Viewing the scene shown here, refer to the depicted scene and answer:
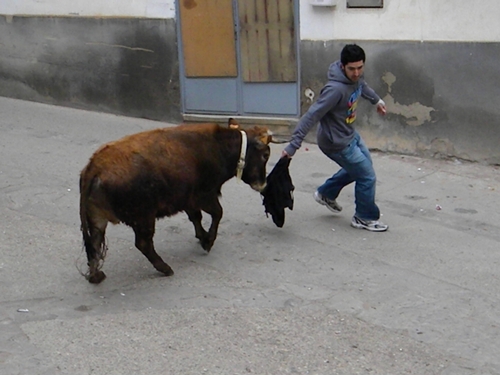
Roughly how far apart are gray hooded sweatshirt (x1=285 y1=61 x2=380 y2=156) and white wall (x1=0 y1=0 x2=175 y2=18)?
4.47m

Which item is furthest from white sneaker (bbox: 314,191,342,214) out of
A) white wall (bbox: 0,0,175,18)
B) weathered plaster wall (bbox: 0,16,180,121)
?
white wall (bbox: 0,0,175,18)

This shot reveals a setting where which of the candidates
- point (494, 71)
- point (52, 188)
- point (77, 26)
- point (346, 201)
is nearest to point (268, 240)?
point (346, 201)

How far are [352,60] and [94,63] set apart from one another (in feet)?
19.7

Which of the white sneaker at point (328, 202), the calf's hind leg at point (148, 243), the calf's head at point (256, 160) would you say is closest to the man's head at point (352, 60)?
the calf's head at point (256, 160)

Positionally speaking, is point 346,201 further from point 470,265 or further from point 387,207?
point 470,265

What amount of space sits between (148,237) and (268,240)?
50.2 inches

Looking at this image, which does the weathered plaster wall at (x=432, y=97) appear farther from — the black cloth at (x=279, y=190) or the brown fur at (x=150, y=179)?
the brown fur at (x=150, y=179)

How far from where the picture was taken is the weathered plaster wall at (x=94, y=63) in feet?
35.1

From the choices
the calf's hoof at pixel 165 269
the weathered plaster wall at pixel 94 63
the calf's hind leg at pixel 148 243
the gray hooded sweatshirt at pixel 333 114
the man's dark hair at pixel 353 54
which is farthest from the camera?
the weathered plaster wall at pixel 94 63

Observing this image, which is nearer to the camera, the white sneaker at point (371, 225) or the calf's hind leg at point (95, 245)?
the calf's hind leg at point (95, 245)

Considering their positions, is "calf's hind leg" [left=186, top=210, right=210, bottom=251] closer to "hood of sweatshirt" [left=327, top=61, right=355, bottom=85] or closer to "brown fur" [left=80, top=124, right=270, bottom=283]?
"brown fur" [left=80, top=124, right=270, bottom=283]

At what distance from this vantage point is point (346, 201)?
7531 millimetres

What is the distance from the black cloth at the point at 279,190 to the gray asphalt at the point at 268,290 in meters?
0.25

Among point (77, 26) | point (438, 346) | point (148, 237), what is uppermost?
point (77, 26)
